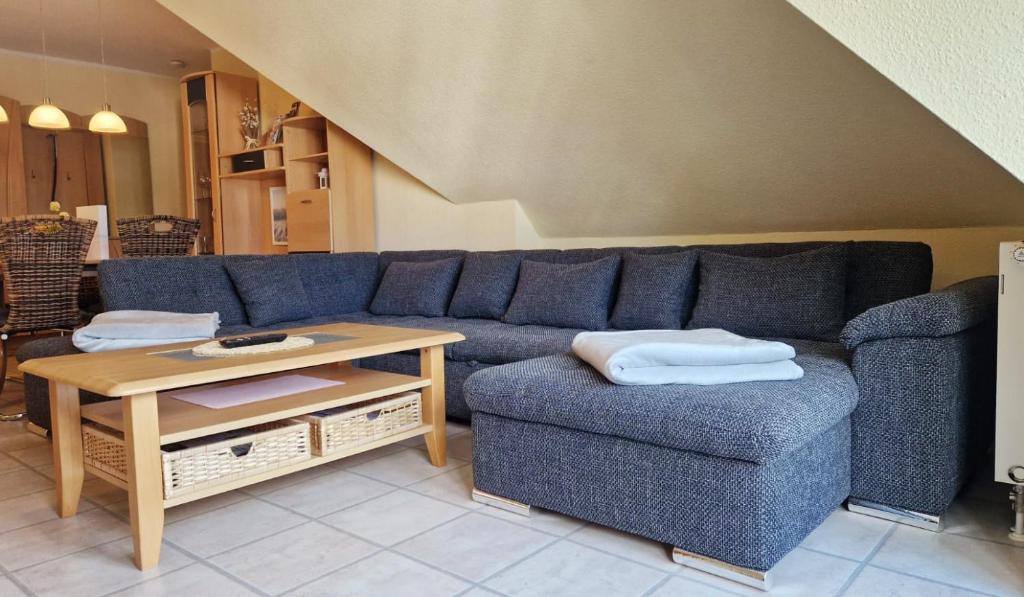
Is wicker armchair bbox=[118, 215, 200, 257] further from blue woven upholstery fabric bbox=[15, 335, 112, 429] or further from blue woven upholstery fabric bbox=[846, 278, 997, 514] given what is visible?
blue woven upholstery fabric bbox=[846, 278, 997, 514]

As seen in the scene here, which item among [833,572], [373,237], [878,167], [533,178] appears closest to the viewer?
[833,572]

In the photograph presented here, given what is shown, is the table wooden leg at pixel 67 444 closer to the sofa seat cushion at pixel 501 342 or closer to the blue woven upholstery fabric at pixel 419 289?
the sofa seat cushion at pixel 501 342

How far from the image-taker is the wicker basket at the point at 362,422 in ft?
7.05

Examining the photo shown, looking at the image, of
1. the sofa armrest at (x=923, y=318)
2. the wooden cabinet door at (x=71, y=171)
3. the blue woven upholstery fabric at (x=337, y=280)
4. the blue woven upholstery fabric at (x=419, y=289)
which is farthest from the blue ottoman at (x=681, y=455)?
the wooden cabinet door at (x=71, y=171)

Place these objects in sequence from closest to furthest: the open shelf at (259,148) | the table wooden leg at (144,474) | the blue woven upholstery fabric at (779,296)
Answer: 1. the table wooden leg at (144,474)
2. the blue woven upholstery fabric at (779,296)
3. the open shelf at (259,148)

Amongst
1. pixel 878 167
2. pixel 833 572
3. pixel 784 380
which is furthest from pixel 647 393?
pixel 878 167

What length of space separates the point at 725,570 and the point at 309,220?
3.62 meters

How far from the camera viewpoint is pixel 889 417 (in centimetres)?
189

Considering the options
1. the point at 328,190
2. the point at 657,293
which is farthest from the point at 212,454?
the point at 328,190

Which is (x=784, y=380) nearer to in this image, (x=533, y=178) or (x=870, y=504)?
(x=870, y=504)

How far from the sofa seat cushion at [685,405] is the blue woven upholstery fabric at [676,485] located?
0.04 metres

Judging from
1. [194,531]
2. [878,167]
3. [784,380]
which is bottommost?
[194,531]

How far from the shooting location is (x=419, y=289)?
3719 millimetres

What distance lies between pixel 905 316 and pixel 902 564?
589 millimetres
